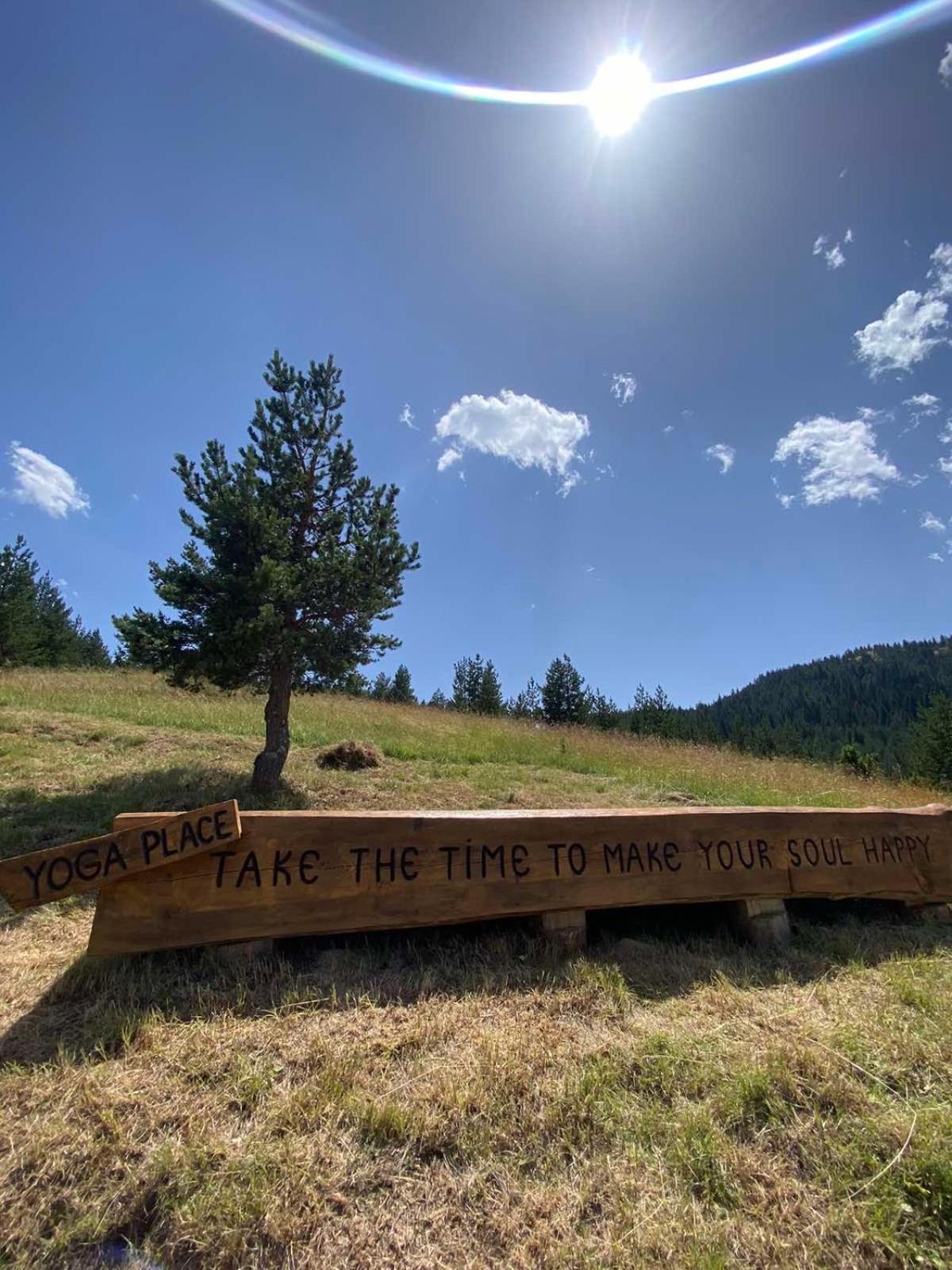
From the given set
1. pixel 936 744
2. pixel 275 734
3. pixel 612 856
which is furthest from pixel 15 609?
pixel 936 744

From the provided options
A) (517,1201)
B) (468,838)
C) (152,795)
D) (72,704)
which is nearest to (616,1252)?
(517,1201)

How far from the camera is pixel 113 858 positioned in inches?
114

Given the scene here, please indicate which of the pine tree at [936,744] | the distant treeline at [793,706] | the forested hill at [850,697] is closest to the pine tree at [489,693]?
the distant treeline at [793,706]

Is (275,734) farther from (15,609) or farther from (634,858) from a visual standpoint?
(15,609)

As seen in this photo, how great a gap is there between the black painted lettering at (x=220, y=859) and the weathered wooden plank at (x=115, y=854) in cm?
8

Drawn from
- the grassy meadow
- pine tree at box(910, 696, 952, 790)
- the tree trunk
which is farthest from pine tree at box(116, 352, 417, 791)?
pine tree at box(910, 696, 952, 790)

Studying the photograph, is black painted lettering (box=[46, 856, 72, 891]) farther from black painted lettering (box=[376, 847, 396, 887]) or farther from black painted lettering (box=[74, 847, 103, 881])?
black painted lettering (box=[376, 847, 396, 887])

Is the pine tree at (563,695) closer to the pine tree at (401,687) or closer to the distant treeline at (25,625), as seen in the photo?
the pine tree at (401,687)

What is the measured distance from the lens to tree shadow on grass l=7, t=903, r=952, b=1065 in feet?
8.68

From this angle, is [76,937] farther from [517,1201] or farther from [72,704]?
[72,704]

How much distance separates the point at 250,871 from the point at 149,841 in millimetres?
548

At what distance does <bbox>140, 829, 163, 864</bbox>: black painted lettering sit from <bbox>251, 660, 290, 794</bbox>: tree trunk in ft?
16.1

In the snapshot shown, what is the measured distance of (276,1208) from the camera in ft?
5.75

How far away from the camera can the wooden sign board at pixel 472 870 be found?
9.91 feet
